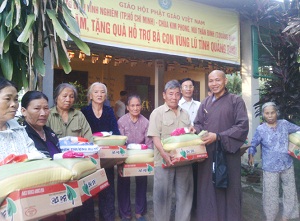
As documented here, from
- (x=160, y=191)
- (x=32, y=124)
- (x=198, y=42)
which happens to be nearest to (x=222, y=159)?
(x=160, y=191)

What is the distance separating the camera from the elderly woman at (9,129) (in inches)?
76.9

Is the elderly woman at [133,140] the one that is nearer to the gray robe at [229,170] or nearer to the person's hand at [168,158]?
the person's hand at [168,158]

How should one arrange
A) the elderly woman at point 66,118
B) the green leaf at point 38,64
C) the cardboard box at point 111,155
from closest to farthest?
the green leaf at point 38,64
the elderly woman at point 66,118
the cardboard box at point 111,155

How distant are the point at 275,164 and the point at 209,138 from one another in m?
1.20

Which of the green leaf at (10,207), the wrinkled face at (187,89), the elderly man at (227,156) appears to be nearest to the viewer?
the green leaf at (10,207)

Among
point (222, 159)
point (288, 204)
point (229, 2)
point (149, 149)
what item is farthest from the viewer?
point (229, 2)

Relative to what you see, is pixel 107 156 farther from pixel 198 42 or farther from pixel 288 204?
pixel 198 42

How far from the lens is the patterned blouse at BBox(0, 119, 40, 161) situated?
193 centimetres

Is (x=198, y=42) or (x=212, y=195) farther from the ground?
(x=198, y=42)

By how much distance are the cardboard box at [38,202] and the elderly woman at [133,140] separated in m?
1.97

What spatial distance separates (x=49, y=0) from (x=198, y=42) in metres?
3.75

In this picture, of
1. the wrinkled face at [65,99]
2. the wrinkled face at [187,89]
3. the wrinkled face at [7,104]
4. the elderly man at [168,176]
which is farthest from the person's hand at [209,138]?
the wrinkled face at [7,104]

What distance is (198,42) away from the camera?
5.84 meters

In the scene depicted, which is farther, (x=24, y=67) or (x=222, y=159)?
(x=222, y=159)
